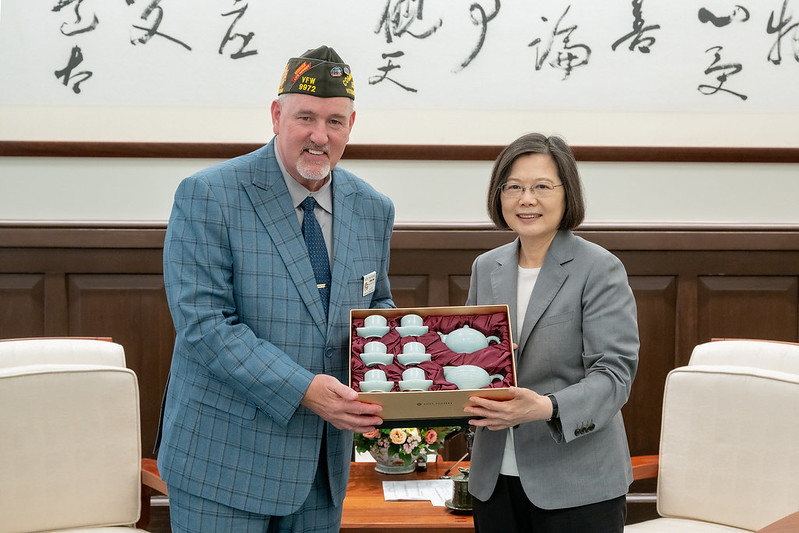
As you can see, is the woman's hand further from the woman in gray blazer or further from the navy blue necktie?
the navy blue necktie

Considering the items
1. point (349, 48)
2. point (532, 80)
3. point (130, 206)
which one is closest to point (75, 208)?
point (130, 206)

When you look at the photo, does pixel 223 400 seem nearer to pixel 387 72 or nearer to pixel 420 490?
pixel 420 490

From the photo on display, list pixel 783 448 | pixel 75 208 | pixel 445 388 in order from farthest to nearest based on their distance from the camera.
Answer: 1. pixel 75 208
2. pixel 783 448
3. pixel 445 388

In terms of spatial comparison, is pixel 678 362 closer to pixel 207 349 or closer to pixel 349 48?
pixel 349 48

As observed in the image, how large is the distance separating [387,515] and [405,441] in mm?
312

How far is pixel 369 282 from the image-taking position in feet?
5.60

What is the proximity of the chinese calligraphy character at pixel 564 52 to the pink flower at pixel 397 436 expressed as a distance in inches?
62.3

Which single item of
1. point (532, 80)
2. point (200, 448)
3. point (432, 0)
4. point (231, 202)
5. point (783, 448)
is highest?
point (432, 0)

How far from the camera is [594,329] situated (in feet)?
5.04

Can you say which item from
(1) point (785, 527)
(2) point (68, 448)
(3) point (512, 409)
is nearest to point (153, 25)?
(2) point (68, 448)

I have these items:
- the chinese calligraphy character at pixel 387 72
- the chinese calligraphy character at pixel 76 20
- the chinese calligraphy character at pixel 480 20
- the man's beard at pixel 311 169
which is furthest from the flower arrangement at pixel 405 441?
the chinese calligraphy character at pixel 76 20

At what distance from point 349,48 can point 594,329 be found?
1.84 metres

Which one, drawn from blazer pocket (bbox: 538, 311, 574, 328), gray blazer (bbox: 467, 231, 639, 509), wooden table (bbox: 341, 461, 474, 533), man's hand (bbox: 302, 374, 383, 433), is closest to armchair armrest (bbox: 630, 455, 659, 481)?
wooden table (bbox: 341, 461, 474, 533)

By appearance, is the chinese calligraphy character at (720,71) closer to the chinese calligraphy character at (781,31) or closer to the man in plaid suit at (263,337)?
the chinese calligraphy character at (781,31)
